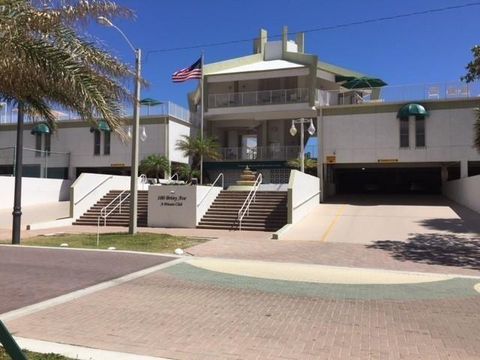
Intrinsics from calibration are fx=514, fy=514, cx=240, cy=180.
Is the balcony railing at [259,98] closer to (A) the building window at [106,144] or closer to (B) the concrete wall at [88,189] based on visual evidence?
(A) the building window at [106,144]

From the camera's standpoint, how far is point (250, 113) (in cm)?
4025

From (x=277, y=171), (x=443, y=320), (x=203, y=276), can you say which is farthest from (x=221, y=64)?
(x=443, y=320)

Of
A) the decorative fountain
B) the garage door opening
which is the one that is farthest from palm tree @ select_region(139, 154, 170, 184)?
the garage door opening

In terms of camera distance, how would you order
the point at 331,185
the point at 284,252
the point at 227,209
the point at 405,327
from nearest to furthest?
1. the point at 405,327
2. the point at 284,252
3. the point at 227,209
4. the point at 331,185

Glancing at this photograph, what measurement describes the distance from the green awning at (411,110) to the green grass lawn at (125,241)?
19159mm

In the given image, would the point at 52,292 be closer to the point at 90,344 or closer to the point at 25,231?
the point at 90,344

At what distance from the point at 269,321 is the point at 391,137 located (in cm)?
2799

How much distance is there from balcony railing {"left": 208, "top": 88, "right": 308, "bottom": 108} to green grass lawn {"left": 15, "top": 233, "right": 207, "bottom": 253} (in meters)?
23.0

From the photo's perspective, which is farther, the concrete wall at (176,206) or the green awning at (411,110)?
the green awning at (411,110)

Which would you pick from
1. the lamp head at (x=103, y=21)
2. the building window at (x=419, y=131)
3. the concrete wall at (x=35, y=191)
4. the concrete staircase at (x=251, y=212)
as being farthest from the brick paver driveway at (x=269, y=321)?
the building window at (x=419, y=131)

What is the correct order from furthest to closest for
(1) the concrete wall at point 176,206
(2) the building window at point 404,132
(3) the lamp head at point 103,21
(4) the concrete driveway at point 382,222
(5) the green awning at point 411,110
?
1. (2) the building window at point 404,132
2. (5) the green awning at point 411,110
3. (1) the concrete wall at point 176,206
4. (4) the concrete driveway at point 382,222
5. (3) the lamp head at point 103,21

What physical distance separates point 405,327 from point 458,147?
27920 millimetres

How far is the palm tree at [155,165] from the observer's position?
36.3 m

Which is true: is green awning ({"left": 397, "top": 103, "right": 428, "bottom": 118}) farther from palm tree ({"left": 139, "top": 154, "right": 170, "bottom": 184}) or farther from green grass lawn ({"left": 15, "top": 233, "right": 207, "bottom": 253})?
green grass lawn ({"left": 15, "top": 233, "right": 207, "bottom": 253})
